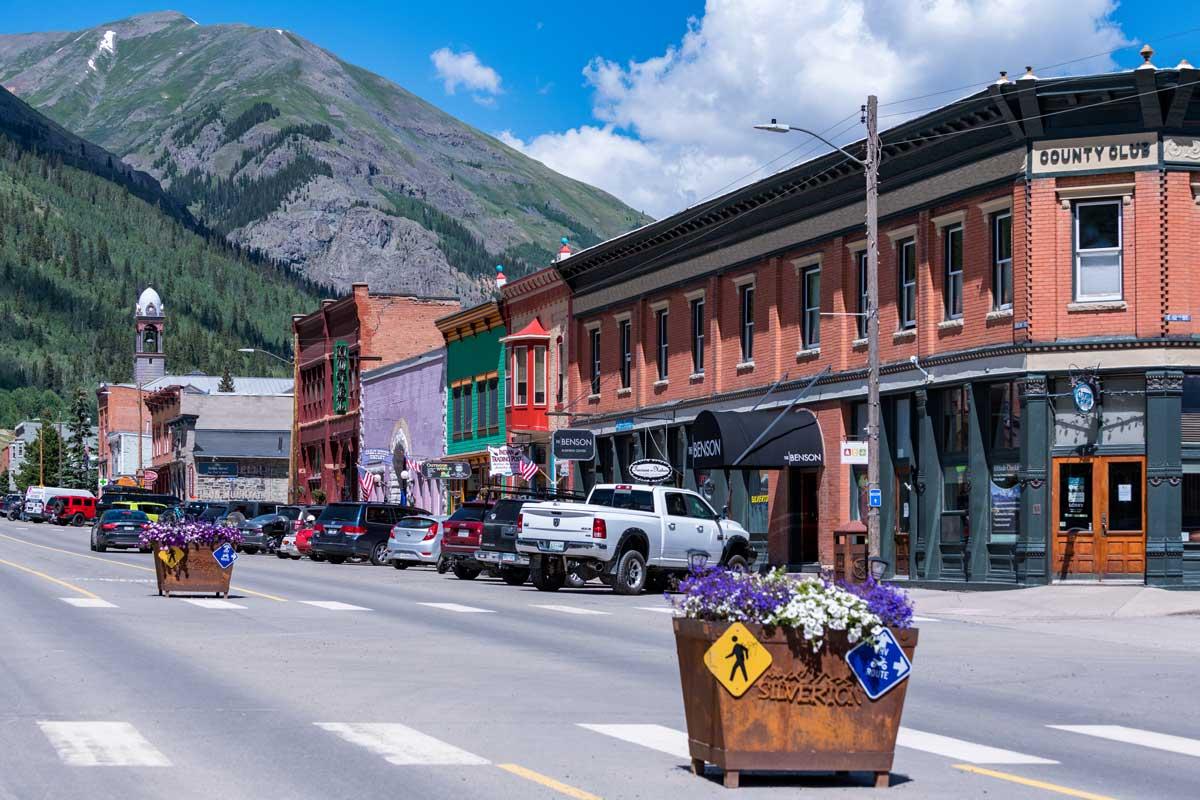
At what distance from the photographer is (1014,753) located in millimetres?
12672

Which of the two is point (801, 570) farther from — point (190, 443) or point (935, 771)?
point (190, 443)

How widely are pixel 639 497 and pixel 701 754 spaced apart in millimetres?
23471

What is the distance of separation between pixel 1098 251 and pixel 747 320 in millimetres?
12544

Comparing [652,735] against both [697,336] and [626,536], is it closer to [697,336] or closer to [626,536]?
[626,536]

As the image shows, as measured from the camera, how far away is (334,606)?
28578 mm

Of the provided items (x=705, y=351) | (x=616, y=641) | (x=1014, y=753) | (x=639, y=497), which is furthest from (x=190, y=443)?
(x=1014, y=753)

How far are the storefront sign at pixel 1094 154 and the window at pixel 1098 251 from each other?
0.73 metres

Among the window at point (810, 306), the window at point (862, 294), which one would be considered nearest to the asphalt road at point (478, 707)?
the window at point (862, 294)

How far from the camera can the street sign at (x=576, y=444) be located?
51094mm

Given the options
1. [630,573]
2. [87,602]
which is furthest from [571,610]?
[87,602]

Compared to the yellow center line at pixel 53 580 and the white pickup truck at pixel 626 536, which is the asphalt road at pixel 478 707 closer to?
the yellow center line at pixel 53 580

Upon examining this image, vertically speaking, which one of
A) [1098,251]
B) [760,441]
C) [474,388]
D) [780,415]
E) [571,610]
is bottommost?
[571,610]

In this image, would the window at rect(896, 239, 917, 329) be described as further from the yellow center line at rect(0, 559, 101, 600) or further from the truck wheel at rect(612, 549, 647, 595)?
the yellow center line at rect(0, 559, 101, 600)

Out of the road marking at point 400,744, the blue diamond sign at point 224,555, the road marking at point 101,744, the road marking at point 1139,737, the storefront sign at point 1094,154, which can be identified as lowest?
the road marking at point 1139,737
